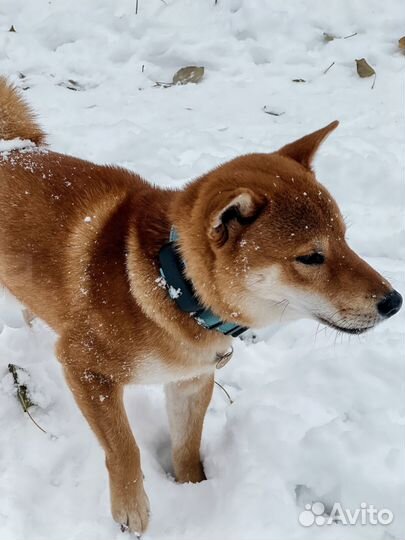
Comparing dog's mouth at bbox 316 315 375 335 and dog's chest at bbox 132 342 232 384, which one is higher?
dog's mouth at bbox 316 315 375 335

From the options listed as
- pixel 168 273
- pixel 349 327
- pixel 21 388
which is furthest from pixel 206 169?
pixel 349 327

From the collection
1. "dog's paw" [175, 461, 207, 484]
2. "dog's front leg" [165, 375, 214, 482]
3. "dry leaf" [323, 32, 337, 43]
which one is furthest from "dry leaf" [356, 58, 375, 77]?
Answer: "dog's paw" [175, 461, 207, 484]

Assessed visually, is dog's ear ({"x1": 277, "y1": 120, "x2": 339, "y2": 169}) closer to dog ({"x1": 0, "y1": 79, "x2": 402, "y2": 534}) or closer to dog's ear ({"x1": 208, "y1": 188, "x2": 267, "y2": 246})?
dog ({"x1": 0, "y1": 79, "x2": 402, "y2": 534})

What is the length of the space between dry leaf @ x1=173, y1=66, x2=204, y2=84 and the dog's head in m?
3.22

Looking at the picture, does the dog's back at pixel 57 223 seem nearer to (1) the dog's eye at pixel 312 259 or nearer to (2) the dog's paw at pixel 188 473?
(1) the dog's eye at pixel 312 259

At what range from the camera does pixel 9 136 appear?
2.86 meters

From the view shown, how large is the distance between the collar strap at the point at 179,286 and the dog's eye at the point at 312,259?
344 mm

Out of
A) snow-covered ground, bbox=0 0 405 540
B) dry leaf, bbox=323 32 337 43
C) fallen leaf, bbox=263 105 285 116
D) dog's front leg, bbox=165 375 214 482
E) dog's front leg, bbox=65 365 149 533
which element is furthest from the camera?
dry leaf, bbox=323 32 337 43

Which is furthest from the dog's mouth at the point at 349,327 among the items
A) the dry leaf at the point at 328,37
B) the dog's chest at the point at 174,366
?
the dry leaf at the point at 328,37

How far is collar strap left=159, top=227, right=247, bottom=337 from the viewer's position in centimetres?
212

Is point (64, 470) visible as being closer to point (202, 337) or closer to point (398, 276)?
point (202, 337)

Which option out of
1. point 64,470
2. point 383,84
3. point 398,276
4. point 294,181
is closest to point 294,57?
point 383,84

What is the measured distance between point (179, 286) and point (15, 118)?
134 cm

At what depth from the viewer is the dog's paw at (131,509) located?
91.8 inches
